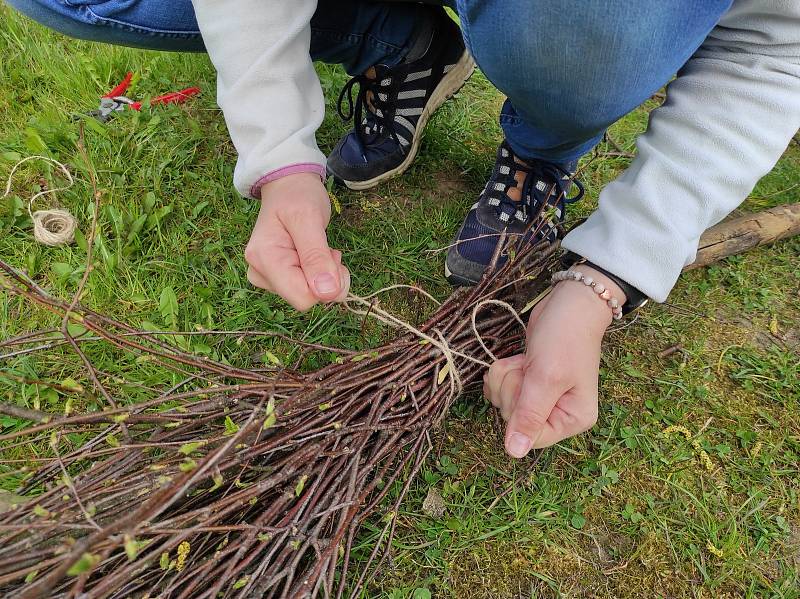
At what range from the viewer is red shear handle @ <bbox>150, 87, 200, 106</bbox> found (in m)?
2.54

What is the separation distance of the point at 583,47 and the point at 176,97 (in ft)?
6.59

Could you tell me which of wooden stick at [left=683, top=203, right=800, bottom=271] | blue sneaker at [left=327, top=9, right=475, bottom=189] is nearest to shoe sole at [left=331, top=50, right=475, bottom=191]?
blue sneaker at [left=327, top=9, right=475, bottom=189]

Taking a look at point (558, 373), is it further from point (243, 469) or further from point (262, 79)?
point (262, 79)

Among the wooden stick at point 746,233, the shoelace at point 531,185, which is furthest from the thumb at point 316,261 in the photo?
the wooden stick at point 746,233

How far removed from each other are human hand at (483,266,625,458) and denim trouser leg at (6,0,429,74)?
3.87 feet

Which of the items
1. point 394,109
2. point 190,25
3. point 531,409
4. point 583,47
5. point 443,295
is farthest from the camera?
point 394,109

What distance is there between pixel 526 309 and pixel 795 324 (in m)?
1.13

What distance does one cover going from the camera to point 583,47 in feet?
3.87

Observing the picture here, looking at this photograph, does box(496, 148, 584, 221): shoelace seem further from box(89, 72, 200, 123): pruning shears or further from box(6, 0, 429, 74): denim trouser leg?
box(89, 72, 200, 123): pruning shears

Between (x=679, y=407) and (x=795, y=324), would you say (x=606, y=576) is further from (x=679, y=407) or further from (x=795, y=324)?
(x=795, y=324)

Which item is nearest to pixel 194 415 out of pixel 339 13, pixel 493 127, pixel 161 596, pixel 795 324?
pixel 161 596

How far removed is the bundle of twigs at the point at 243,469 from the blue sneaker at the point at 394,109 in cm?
77

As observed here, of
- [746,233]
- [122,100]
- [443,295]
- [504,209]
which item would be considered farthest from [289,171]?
[746,233]

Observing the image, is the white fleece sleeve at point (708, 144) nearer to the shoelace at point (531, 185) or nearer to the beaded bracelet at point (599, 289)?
the beaded bracelet at point (599, 289)
